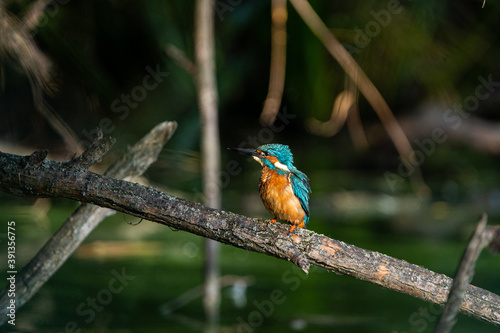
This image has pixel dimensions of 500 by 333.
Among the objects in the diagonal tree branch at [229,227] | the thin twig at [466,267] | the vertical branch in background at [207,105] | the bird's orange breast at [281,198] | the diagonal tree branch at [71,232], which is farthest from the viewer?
the vertical branch in background at [207,105]

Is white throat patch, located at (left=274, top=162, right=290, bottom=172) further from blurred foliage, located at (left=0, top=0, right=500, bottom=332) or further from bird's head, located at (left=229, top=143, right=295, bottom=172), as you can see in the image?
blurred foliage, located at (left=0, top=0, right=500, bottom=332)

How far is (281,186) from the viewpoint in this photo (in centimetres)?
184

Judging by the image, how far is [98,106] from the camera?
4168 mm

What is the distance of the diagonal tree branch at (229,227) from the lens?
1.59 metres

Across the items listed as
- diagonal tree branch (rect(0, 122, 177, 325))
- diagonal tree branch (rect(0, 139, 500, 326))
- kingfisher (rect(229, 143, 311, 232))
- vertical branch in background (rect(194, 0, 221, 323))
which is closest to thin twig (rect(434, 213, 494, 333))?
diagonal tree branch (rect(0, 139, 500, 326))

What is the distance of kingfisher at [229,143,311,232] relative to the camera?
183 cm

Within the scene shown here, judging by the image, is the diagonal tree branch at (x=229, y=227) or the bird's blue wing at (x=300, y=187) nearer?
the diagonal tree branch at (x=229, y=227)

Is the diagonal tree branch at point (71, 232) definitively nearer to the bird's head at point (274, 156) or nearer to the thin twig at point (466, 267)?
the bird's head at point (274, 156)

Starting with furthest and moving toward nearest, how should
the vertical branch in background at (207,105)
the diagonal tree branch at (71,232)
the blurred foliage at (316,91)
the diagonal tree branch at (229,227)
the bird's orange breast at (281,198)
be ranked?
the blurred foliage at (316,91) → the vertical branch in background at (207,105) → the diagonal tree branch at (71,232) → the bird's orange breast at (281,198) → the diagonal tree branch at (229,227)

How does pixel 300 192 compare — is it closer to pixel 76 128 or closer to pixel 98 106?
pixel 76 128

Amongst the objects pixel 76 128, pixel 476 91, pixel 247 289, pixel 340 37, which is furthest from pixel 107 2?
pixel 476 91

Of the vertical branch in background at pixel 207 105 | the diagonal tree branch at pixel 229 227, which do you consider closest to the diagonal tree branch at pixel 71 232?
the diagonal tree branch at pixel 229 227

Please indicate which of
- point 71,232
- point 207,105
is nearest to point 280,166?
point 71,232

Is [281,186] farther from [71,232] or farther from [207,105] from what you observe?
[207,105]
